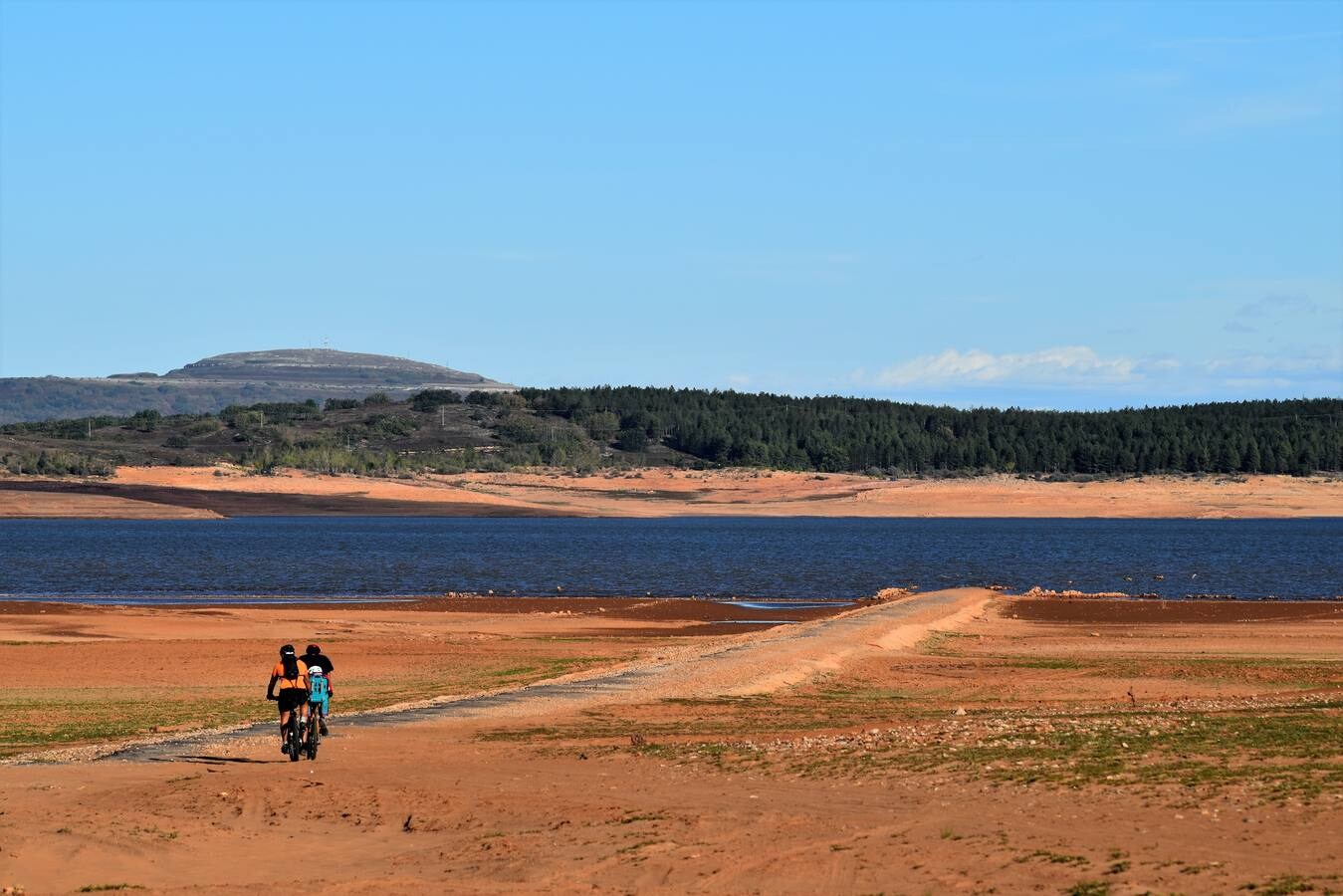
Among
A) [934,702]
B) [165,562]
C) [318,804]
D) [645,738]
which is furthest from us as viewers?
[165,562]

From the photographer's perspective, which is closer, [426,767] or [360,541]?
[426,767]

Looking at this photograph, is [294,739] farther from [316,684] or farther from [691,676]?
[691,676]

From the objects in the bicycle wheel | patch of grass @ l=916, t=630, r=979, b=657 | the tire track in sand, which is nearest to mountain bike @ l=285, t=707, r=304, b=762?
the bicycle wheel

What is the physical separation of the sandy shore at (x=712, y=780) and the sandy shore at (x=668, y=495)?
406 feet

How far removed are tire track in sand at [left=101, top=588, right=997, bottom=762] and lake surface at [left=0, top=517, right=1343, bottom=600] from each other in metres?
18.5

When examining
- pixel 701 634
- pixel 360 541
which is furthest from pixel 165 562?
pixel 701 634

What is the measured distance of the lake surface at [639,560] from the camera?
67312 millimetres

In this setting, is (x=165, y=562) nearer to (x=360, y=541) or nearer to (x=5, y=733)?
(x=360, y=541)

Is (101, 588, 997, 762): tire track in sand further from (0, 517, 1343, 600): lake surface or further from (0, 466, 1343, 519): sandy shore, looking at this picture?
(0, 466, 1343, 519): sandy shore

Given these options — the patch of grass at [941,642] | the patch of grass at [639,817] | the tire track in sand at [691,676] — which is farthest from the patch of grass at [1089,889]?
the patch of grass at [941,642]

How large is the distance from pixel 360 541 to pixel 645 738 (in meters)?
86.4

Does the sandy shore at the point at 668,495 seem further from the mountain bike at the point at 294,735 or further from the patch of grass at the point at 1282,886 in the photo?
the patch of grass at the point at 1282,886

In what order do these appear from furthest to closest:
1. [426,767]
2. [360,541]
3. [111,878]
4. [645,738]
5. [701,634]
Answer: [360,541] < [701,634] < [645,738] < [426,767] < [111,878]

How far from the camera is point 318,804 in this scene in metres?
18.1
